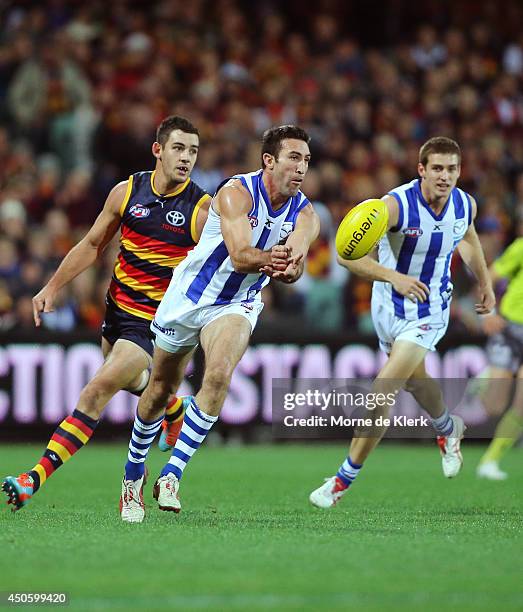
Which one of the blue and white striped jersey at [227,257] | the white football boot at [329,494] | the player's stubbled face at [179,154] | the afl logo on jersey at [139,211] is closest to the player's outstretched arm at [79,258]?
the afl logo on jersey at [139,211]

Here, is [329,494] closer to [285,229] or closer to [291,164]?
[285,229]

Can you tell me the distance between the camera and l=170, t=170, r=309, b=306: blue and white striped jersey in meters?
7.32

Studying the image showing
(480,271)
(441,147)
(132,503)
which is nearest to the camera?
(132,503)

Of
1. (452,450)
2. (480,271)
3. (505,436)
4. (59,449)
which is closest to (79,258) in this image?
(59,449)

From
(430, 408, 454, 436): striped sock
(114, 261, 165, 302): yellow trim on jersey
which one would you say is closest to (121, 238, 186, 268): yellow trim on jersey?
(114, 261, 165, 302): yellow trim on jersey

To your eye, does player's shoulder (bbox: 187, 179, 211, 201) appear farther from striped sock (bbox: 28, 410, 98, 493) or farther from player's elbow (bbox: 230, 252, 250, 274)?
striped sock (bbox: 28, 410, 98, 493)

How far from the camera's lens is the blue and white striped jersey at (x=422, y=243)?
335 inches

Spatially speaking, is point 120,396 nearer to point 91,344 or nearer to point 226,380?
point 91,344

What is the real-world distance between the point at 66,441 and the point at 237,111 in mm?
9561

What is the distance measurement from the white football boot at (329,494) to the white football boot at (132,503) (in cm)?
133

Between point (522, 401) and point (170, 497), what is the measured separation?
4621 millimetres

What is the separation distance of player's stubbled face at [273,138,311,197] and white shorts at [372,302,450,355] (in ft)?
5.41

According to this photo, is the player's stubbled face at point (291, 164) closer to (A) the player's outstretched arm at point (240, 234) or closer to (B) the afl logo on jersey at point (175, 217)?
(A) the player's outstretched arm at point (240, 234)

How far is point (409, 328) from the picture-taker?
Answer: 27.9ft
